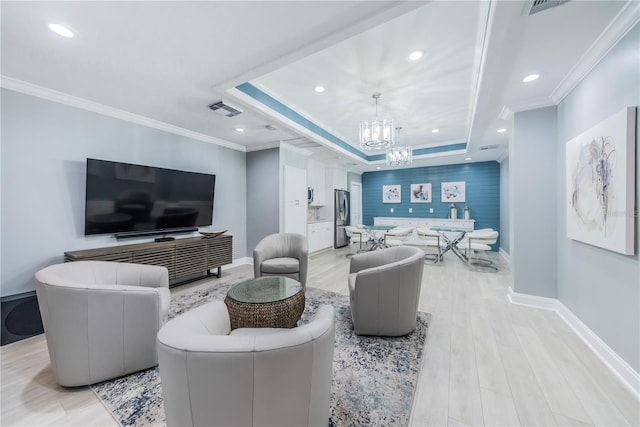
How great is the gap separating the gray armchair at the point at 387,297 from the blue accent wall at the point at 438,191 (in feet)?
18.1

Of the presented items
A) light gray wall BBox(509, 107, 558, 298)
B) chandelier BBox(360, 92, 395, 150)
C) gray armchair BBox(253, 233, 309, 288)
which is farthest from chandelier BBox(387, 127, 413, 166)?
gray armchair BBox(253, 233, 309, 288)

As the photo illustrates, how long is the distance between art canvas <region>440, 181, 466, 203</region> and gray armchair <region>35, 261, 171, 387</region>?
7.20m

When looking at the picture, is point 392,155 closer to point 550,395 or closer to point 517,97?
point 517,97

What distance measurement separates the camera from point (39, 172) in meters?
2.68

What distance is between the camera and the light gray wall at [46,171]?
2498 millimetres

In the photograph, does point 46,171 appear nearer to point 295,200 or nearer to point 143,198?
point 143,198

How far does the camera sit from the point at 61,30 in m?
1.82

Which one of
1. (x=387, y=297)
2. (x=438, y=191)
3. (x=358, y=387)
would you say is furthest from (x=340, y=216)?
(x=358, y=387)

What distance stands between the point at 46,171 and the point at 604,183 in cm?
543

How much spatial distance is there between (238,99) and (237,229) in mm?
2896

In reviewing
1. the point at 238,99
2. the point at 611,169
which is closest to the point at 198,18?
the point at 238,99

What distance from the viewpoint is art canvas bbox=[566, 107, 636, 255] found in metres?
1.67

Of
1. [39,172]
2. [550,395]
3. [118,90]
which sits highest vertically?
[118,90]

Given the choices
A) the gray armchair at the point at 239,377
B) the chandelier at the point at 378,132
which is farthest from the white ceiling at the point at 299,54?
the gray armchair at the point at 239,377
